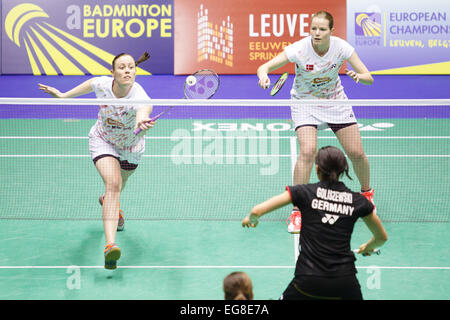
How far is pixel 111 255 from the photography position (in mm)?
4965

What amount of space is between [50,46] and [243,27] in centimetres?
410

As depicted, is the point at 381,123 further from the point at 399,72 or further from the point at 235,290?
the point at 235,290

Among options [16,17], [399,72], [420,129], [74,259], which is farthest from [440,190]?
[16,17]

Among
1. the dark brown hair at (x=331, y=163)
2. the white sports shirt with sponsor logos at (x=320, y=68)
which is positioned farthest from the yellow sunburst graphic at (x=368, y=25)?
the dark brown hair at (x=331, y=163)

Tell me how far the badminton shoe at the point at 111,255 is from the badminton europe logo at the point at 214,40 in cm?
863

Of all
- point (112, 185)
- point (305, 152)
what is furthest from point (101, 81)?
point (305, 152)

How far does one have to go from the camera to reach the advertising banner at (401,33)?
12836mm

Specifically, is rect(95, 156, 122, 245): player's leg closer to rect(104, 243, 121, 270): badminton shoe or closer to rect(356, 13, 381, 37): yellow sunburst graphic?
rect(104, 243, 121, 270): badminton shoe

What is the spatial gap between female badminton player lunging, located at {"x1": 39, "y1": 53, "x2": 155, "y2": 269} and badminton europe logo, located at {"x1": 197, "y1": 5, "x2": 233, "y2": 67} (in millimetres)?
7712

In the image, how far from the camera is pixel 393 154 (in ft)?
28.4

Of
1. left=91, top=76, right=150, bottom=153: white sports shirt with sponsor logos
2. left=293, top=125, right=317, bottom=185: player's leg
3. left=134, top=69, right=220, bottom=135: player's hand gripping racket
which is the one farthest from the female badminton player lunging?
left=293, top=125, right=317, bottom=185: player's leg

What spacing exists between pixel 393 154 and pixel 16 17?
28.9 feet

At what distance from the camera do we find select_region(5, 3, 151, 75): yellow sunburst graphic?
44.4 ft

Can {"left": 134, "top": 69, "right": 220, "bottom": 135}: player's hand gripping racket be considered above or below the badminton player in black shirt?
above
